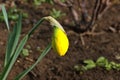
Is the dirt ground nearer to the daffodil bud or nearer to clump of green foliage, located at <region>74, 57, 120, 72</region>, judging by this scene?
clump of green foliage, located at <region>74, 57, 120, 72</region>

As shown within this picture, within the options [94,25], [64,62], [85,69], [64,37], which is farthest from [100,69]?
[64,37]

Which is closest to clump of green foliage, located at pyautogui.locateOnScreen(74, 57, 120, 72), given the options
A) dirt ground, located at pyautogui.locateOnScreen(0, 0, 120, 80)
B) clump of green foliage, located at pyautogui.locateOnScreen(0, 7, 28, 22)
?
dirt ground, located at pyautogui.locateOnScreen(0, 0, 120, 80)

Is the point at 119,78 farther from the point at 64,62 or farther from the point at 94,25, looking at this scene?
the point at 94,25

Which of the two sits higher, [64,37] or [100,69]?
[64,37]

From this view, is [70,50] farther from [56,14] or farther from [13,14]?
[13,14]

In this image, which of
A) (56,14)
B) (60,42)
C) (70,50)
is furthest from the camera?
(56,14)

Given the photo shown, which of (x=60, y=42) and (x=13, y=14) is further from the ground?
(x=60, y=42)

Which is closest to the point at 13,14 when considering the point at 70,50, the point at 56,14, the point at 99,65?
the point at 56,14

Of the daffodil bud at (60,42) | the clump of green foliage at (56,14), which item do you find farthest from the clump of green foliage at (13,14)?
the daffodil bud at (60,42)
